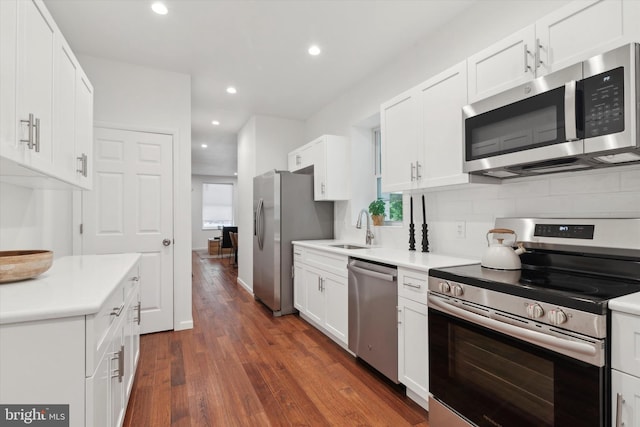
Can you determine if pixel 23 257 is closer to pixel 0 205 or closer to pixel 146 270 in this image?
pixel 0 205

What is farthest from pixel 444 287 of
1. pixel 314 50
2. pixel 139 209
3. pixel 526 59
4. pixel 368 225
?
pixel 139 209

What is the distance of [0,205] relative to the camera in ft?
5.75

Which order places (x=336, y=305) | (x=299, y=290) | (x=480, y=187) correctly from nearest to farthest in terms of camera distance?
1. (x=480, y=187)
2. (x=336, y=305)
3. (x=299, y=290)

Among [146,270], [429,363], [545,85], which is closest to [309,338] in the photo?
[429,363]

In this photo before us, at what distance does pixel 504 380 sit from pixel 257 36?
305 cm

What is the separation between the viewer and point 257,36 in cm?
279

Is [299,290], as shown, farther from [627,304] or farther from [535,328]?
[627,304]

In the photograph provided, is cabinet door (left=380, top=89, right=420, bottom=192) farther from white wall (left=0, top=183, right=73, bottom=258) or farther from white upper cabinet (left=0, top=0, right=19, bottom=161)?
white wall (left=0, top=183, right=73, bottom=258)

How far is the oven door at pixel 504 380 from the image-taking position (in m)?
1.12

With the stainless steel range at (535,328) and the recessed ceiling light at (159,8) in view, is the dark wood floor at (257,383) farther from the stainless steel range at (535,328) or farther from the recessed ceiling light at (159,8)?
the recessed ceiling light at (159,8)

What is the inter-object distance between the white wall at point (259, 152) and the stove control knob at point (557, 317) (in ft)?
13.8

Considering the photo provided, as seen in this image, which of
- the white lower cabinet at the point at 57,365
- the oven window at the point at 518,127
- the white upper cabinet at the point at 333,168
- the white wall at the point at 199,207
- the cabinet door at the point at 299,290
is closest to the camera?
the white lower cabinet at the point at 57,365

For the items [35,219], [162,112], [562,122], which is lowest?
[35,219]

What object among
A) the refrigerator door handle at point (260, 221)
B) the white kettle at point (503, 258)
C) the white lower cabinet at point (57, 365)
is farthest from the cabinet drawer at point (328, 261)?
the white lower cabinet at point (57, 365)
